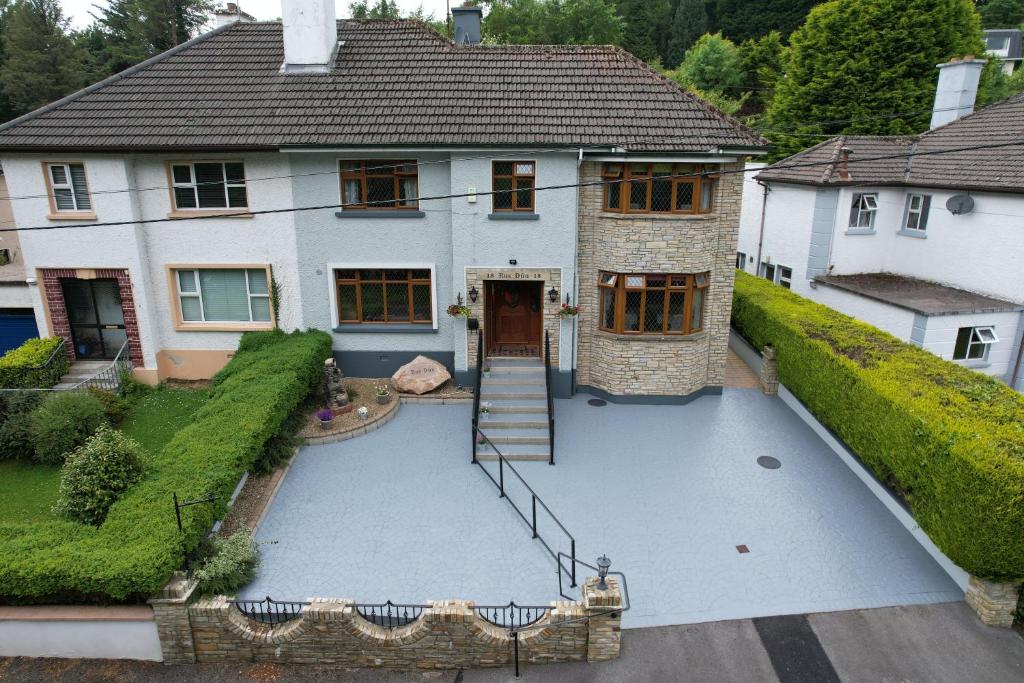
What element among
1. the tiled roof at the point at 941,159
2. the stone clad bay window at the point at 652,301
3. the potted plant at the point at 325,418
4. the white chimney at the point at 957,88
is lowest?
the potted plant at the point at 325,418

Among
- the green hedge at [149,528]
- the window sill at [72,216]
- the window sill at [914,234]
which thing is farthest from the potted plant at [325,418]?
the window sill at [914,234]

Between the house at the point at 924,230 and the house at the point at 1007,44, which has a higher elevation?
the house at the point at 1007,44

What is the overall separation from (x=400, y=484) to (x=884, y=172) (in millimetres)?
19079

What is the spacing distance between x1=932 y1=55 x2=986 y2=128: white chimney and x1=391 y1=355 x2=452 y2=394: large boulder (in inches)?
814

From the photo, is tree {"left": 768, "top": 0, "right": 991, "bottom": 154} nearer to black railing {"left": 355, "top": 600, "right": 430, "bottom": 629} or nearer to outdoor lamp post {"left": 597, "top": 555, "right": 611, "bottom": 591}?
outdoor lamp post {"left": 597, "top": 555, "right": 611, "bottom": 591}

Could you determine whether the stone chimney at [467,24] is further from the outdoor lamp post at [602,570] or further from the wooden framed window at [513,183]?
the outdoor lamp post at [602,570]

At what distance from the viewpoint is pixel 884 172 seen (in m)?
20.8

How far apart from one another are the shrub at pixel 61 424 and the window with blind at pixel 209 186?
5.33m

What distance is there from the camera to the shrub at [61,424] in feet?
41.4

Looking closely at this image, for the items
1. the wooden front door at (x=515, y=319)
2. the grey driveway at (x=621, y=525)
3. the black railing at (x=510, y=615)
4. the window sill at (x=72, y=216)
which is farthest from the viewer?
the wooden front door at (x=515, y=319)

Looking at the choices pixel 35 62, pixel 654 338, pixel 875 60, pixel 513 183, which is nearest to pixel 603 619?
pixel 654 338

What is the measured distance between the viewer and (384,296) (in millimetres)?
16281

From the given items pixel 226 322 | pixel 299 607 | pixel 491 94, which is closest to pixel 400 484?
pixel 299 607

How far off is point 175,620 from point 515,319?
10.4m
